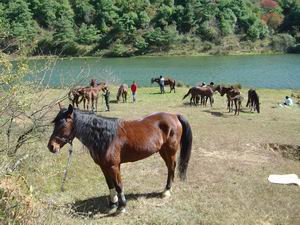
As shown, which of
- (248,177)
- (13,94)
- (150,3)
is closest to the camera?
(13,94)

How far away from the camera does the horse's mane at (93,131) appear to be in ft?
24.7

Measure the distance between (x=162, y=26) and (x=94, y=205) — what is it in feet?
262

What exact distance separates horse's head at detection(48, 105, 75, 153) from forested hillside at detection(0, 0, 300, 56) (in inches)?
2587

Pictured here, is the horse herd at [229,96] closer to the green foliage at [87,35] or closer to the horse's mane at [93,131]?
the horse's mane at [93,131]

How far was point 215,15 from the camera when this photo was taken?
86.8m

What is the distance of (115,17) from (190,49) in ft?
61.4

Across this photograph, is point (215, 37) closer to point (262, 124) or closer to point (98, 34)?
point (98, 34)

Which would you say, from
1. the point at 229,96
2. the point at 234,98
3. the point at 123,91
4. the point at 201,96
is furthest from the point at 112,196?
the point at 123,91

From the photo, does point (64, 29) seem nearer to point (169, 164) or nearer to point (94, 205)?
A: point (169, 164)

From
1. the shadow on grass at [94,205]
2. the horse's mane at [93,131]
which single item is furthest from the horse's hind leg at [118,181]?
the horse's mane at [93,131]

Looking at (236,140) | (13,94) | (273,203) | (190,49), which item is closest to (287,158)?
(236,140)

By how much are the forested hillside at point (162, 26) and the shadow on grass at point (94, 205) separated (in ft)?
212

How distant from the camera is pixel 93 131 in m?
7.55

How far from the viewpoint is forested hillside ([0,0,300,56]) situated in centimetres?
7688
